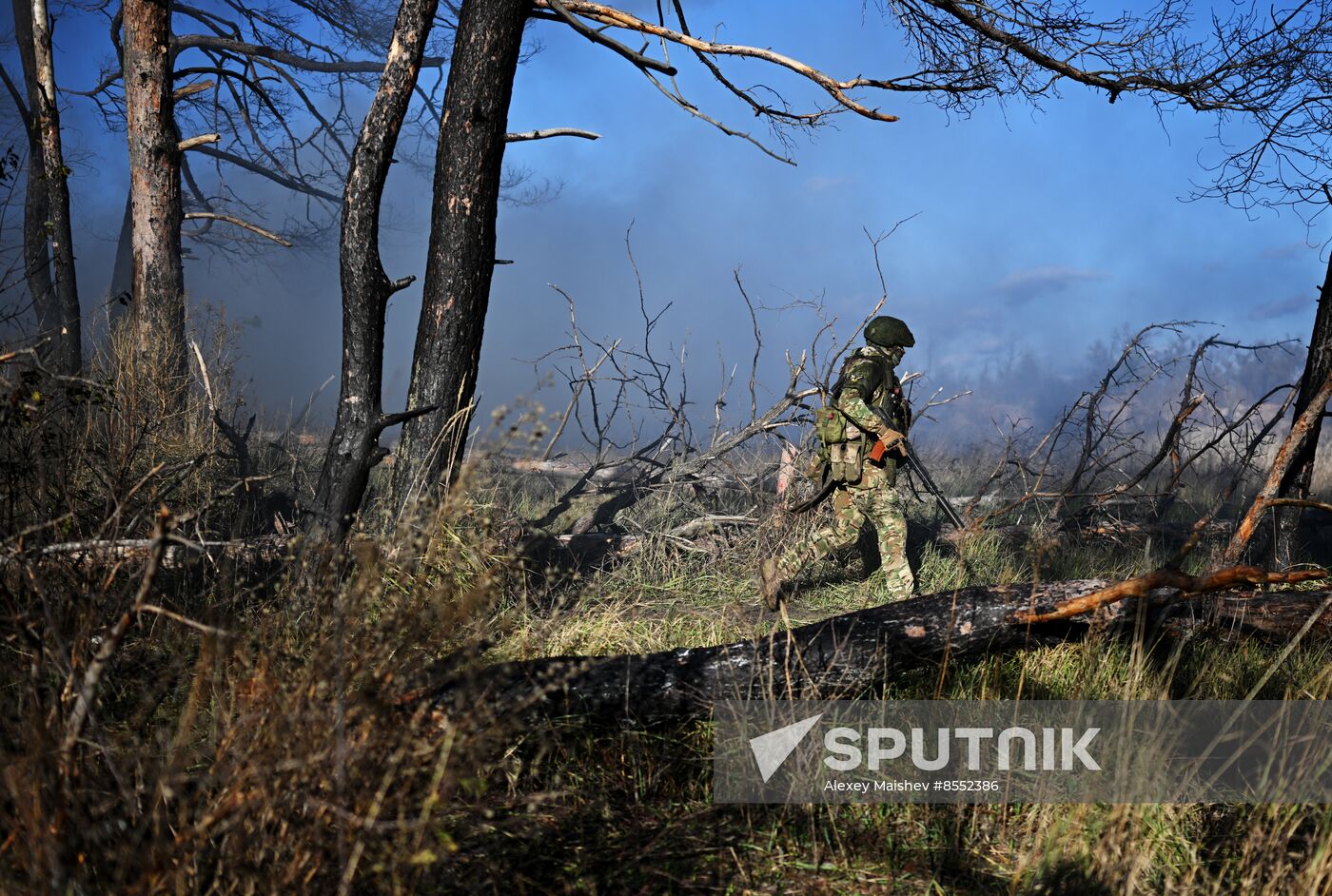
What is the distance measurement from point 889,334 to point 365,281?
3.61 m

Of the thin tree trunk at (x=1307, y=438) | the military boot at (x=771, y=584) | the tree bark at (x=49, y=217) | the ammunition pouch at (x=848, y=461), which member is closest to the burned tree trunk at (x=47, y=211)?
the tree bark at (x=49, y=217)

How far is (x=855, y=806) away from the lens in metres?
3.00

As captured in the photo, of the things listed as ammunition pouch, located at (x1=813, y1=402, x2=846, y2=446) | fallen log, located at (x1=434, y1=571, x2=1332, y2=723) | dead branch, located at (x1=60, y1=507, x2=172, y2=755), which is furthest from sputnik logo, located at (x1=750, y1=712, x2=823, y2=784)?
ammunition pouch, located at (x1=813, y1=402, x2=846, y2=446)

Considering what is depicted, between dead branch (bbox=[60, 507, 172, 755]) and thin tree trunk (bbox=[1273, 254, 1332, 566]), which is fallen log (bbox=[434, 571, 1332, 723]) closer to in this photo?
dead branch (bbox=[60, 507, 172, 755])

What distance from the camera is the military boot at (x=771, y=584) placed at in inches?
234

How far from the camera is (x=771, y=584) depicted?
5.96m

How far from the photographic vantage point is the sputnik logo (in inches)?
119

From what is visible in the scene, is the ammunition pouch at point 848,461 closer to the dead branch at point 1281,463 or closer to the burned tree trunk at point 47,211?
the dead branch at point 1281,463

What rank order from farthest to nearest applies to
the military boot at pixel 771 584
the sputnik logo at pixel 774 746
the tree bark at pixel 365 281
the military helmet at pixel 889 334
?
the military helmet at pixel 889 334, the military boot at pixel 771 584, the tree bark at pixel 365 281, the sputnik logo at pixel 774 746

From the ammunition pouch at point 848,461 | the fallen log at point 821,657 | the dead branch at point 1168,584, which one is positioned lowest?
the fallen log at point 821,657

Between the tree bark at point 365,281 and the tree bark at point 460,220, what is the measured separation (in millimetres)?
236

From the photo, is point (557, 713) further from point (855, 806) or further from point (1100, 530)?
point (1100, 530)

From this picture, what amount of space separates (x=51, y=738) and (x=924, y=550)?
6.37m

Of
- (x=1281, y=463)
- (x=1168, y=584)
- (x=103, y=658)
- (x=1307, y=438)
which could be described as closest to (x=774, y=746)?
(x=1168, y=584)
